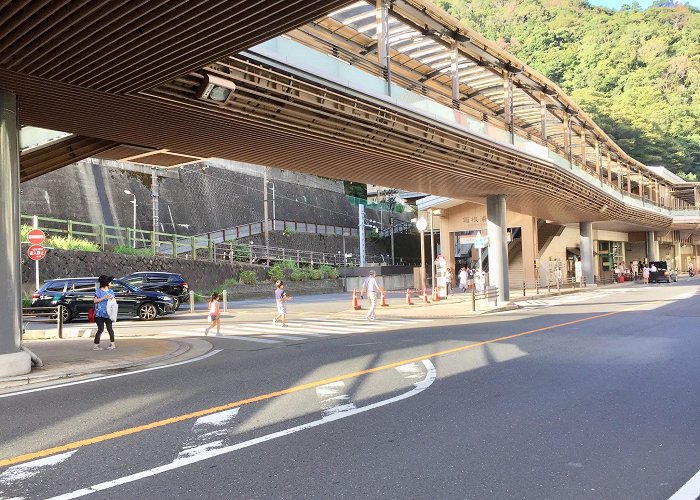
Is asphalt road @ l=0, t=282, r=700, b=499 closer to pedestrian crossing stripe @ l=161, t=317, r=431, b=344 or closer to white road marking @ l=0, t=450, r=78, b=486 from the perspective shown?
white road marking @ l=0, t=450, r=78, b=486

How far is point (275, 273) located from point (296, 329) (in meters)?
22.6

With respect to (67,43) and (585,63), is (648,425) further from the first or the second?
(585,63)

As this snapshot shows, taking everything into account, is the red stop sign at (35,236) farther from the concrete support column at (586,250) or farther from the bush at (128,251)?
Answer: the concrete support column at (586,250)

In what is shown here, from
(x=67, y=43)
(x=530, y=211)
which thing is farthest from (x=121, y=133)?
(x=530, y=211)

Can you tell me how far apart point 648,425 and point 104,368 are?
8879mm

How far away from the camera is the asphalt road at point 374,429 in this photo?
470 cm

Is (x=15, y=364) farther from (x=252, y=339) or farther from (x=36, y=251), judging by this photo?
(x=36, y=251)

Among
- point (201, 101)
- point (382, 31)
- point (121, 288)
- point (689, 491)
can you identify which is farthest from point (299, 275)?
point (689, 491)

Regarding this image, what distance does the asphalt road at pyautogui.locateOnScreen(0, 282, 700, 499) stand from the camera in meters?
4.70

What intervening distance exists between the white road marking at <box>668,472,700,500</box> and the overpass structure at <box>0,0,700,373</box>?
20.7 ft

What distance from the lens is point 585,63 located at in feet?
344

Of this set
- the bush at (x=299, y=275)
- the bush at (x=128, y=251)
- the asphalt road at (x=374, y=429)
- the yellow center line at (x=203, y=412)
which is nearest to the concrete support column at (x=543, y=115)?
the yellow center line at (x=203, y=412)

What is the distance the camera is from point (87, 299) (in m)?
22.8

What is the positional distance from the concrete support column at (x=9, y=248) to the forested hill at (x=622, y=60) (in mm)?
81505
